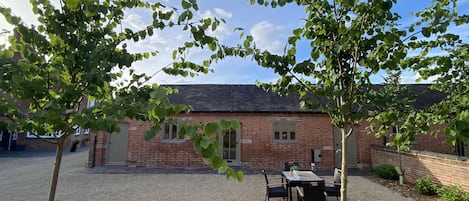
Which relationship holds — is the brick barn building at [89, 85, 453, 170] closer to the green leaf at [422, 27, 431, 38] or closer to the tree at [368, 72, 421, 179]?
the tree at [368, 72, 421, 179]

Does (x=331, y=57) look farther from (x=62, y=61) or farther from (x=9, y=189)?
(x=9, y=189)

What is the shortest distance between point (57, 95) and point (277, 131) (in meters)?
11.6

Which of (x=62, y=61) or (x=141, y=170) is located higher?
(x=62, y=61)

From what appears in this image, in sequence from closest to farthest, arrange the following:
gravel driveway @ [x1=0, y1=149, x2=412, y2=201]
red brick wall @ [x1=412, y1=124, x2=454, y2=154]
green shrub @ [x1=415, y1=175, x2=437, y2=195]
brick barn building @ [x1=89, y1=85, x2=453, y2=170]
→ gravel driveway @ [x1=0, y1=149, x2=412, y2=201] → green shrub @ [x1=415, y1=175, x2=437, y2=195] → red brick wall @ [x1=412, y1=124, x2=454, y2=154] → brick barn building @ [x1=89, y1=85, x2=453, y2=170]

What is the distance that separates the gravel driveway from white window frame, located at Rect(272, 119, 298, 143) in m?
2.85

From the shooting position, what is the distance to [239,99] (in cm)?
1442

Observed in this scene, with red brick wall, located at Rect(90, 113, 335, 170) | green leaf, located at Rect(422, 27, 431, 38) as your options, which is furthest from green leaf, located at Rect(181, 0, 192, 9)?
red brick wall, located at Rect(90, 113, 335, 170)

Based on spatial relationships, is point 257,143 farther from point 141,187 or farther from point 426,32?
point 426,32

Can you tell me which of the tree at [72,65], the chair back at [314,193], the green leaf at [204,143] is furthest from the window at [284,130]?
the green leaf at [204,143]

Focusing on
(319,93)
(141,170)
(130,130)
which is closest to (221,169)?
(319,93)

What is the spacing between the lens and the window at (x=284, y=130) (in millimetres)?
13062

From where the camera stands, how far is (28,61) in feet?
7.34

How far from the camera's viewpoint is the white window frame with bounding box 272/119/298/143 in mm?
13055

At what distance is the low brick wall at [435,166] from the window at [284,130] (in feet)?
13.9
